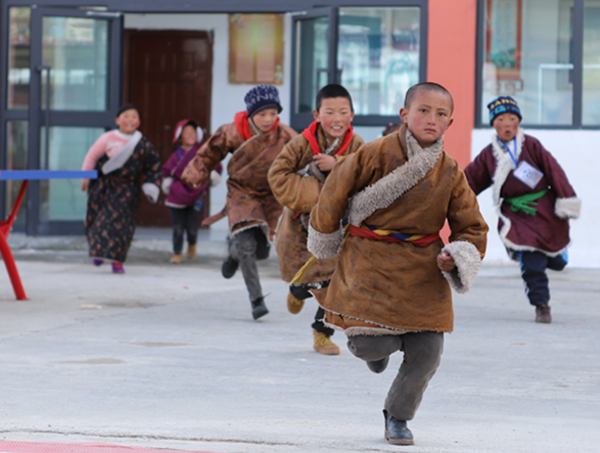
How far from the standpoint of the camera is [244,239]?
22.0 ft

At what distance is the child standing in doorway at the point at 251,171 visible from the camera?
A: 652 cm

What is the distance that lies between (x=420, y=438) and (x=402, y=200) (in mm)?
915

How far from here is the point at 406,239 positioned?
144 inches

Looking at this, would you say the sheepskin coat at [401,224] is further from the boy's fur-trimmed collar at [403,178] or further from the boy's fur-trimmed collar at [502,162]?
the boy's fur-trimmed collar at [502,162]

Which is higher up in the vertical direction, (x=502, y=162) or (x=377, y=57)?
→ (x=377, y=57)

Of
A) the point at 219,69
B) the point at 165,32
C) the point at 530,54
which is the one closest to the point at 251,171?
the point at 530,54

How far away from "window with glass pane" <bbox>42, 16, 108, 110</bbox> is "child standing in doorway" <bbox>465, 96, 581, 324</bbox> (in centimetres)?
589

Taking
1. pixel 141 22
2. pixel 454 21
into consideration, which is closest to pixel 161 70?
pixel 141 22

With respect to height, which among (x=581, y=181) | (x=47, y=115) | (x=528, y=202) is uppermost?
(x=47, y=115)

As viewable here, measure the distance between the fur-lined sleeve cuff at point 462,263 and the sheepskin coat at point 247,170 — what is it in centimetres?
310

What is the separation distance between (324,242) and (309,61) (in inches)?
288

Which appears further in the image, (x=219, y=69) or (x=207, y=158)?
(x=219, y=69)

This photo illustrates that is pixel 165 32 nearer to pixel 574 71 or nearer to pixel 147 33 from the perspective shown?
pixel 147 33

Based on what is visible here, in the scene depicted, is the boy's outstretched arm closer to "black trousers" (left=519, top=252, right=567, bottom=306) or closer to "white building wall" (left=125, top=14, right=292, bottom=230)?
"black trousers" (left=519, top=252, right=567, bottom=306)
